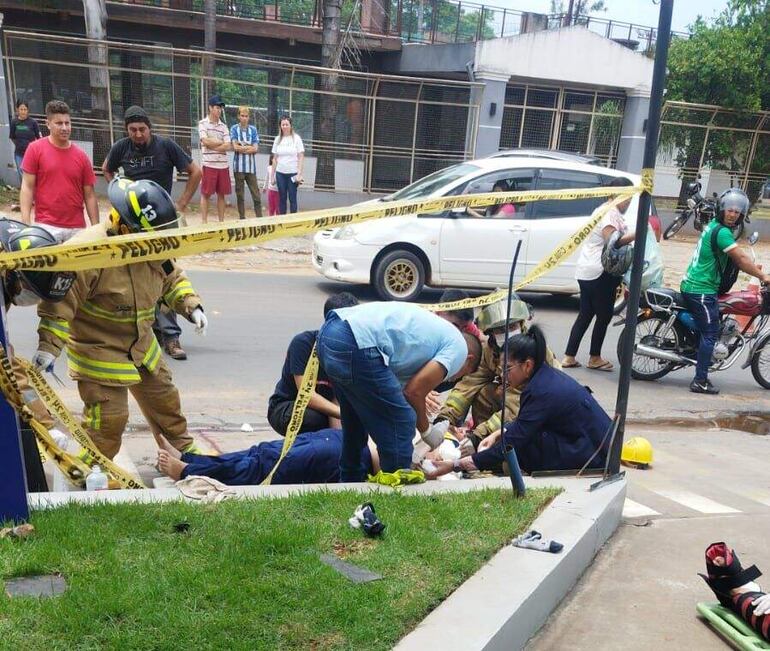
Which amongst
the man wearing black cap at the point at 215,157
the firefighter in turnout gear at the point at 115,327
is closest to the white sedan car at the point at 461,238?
the man wearing black cap at the point at 215,157

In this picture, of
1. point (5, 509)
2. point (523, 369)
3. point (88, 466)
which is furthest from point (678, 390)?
point (5, 509)

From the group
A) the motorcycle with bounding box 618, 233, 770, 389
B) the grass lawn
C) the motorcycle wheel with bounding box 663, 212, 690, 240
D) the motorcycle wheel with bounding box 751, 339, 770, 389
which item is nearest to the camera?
the grass lawn

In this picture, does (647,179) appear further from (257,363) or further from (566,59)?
(566,59)

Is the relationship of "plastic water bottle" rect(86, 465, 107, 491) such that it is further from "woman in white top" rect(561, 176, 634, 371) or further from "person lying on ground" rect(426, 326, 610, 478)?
"woman in white top" rect(561, 176, 634, 371)

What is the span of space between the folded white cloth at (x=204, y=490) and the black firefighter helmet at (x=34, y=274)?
106 centimetres

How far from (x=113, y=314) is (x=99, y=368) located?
29 cm

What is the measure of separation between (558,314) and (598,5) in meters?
60.5

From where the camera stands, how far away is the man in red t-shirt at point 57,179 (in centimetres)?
731

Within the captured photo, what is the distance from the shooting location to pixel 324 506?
12.0 feet

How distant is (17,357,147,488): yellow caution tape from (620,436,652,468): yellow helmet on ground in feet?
10.7

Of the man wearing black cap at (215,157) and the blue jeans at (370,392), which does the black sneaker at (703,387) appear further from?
the man wearing black cap at (215,157)

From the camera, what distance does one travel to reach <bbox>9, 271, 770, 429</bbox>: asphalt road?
647 centimetres

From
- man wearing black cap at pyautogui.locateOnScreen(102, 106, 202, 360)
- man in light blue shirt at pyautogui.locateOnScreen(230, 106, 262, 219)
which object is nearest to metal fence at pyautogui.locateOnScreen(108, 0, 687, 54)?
man in light blue shirt at pyautogui.locateOnScreen(230, 106, 262, 219)

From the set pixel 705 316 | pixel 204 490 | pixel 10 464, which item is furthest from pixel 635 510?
pixel 705 316
